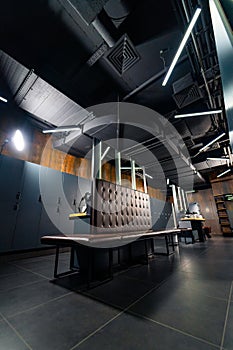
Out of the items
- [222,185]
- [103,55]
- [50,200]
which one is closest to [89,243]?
[50,200]

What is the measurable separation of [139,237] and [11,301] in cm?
155

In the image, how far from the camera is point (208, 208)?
31.1 ft

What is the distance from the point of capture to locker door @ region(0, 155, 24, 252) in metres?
3.01

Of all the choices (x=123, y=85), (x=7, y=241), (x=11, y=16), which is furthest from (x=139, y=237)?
(x=11, y=16)

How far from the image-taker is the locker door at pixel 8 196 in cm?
301

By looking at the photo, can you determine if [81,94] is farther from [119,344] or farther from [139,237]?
[119,344]

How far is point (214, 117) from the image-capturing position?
4121 millimetres

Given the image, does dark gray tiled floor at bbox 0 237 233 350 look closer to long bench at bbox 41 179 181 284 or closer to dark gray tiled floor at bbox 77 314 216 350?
dark gray tiled floor at bbox 77 314 216 350

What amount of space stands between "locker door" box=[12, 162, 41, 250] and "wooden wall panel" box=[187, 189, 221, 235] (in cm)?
997

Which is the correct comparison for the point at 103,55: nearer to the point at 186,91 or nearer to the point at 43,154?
the point at 186,91

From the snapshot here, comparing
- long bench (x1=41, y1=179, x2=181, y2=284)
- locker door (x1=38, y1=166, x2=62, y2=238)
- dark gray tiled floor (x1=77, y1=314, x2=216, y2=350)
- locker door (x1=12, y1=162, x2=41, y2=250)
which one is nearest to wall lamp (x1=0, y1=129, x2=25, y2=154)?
locker door (x1=12, y1=162, x2=41, y2=250)

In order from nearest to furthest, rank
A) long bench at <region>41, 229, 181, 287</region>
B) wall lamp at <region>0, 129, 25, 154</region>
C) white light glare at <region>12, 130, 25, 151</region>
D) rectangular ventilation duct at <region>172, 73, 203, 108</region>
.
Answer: long bench at <region>41, 229, 181, 287</region> → rectangular ventilation duct at <region>172, 73, 203, 108</region> → wall lamp at <region>0, 129, 25, 154</region> → white light glare at <region>12, 130, 25, 151</region>

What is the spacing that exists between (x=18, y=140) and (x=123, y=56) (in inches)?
133

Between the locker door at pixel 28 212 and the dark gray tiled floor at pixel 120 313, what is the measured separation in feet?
4.63
